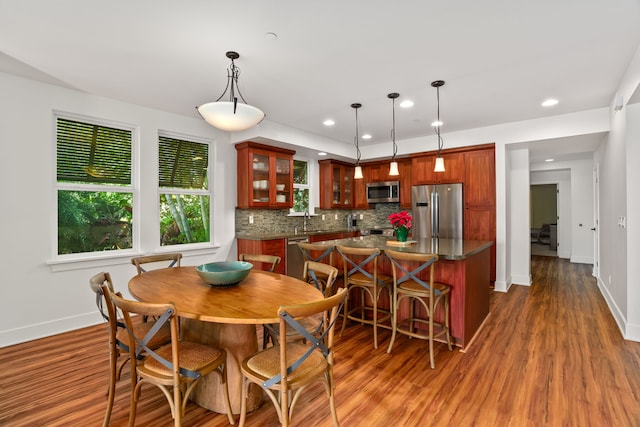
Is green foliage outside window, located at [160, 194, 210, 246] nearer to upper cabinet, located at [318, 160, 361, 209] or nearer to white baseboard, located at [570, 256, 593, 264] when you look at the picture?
upper cabinet, located at [318, 160, 361, 209]

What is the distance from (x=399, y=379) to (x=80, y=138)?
4.07 meters

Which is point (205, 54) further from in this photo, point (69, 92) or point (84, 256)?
point (84, 256)

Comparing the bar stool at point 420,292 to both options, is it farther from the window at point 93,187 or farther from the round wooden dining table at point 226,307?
the window at point 93,187

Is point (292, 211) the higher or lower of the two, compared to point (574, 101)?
lower

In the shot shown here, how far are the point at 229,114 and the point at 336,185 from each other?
4.43 metres

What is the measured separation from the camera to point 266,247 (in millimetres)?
4719

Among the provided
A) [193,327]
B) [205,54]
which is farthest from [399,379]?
[205,54]

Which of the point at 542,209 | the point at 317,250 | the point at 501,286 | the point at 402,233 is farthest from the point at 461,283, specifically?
the point at 542,209

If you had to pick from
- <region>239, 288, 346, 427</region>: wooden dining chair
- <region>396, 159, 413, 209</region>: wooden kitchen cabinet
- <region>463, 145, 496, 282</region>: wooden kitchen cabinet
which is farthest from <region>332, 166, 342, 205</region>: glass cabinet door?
<region>239, 288, 346, 427</region>: wooden dining chair

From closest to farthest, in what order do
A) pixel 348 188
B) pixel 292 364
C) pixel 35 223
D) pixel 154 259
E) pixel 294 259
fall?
pixel 292 364, pixel 154 259, pixel 35 223, pixel 294 259, pixel 348 188

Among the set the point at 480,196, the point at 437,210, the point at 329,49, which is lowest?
the point at 437,210

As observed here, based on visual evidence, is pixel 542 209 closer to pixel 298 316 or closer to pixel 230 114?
pixel 230 114

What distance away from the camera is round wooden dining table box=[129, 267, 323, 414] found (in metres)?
1.75

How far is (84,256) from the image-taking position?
3.55 meters
